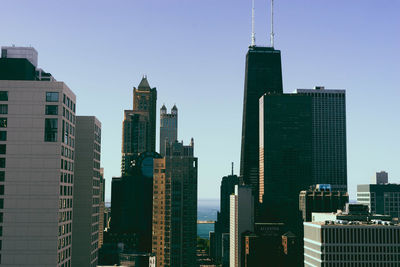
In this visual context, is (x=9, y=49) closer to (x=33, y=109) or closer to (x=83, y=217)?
(x=33, y=109)

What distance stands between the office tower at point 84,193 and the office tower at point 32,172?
22.9 meters

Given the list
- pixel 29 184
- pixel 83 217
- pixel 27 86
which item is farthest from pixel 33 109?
pixel 83 217

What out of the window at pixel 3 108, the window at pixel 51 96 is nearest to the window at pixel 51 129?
the window at pixel 51 96

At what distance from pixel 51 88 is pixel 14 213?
2574 centimetres

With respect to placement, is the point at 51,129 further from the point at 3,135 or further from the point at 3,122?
the point at 3,122

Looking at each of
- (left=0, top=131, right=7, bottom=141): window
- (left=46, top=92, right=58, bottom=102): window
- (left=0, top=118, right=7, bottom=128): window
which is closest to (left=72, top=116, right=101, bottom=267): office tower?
(left=46, top=92, right=58, bottom=102): window

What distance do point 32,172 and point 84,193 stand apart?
27364mm

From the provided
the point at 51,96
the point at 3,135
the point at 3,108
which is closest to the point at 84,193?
the point at 3,135

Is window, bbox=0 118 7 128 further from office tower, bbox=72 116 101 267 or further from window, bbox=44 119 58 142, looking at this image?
office tower, bbox=72 116 101 267

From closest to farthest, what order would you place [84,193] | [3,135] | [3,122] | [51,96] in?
[3,135]
[3,122]
[51,96]
[84,193]

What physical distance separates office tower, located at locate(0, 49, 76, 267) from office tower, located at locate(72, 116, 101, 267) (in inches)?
903

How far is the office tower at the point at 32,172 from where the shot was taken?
345 ft

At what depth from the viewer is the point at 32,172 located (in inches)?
4218

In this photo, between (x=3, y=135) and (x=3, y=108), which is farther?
(x=3, y=108)
